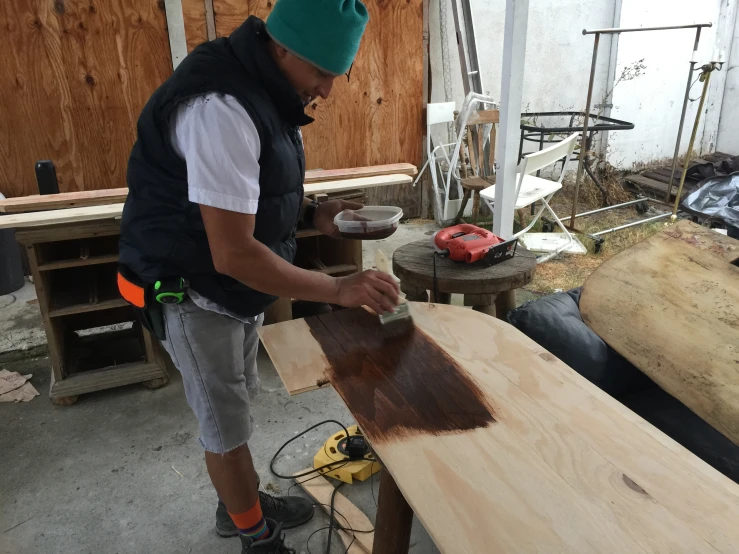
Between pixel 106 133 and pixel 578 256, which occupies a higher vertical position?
pixel 106 133

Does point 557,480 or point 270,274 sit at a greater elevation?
point 270,274

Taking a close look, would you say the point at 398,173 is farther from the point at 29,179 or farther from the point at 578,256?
the point at 29,179

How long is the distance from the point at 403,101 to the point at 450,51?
817 millimetres

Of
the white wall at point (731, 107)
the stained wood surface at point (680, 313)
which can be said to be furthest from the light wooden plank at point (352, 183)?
the white wall at point (731, 107)

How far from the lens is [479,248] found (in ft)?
8.23

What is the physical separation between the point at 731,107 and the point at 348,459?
26.0 feet

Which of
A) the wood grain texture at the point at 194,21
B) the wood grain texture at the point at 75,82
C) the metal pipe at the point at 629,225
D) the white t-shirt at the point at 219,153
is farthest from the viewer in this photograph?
the metal pipe at the point at 629,225

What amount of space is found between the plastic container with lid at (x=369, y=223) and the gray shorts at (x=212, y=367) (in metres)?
0.54

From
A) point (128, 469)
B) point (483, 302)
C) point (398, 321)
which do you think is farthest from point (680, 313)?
point (128, 469)

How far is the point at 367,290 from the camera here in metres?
1.60

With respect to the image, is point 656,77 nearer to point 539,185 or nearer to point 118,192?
point 539,185

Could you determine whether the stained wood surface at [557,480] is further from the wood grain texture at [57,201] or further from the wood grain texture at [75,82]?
the wood grain texture at [75,82]

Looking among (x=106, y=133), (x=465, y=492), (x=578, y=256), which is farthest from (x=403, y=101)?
(x=465, y=492)

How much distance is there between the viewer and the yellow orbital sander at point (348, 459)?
101 inches
